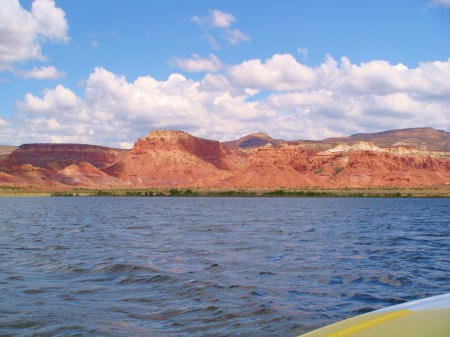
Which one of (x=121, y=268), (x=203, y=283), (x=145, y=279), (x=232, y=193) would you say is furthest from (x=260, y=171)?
(x=203, y=283)

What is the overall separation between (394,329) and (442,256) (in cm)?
1734

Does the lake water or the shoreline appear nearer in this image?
the lake water

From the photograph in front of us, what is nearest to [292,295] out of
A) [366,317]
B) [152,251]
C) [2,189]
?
[366,317]

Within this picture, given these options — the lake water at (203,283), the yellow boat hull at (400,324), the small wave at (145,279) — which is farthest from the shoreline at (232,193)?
the yellow boat hull at (400,324)

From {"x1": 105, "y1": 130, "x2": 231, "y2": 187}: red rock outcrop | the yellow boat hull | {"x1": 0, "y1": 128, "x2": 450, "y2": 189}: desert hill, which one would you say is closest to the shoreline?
{"x1": 0, "y1": 128, "x2": 450, "y2": 189}: desert hill

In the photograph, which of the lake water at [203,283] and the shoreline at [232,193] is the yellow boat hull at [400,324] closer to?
the lake water at [203,283]

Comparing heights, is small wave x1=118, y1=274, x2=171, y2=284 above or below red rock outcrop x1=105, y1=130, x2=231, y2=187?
below

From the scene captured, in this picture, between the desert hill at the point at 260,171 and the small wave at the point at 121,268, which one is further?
the desert hill at the point at 260,171

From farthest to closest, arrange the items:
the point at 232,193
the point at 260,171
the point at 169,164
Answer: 1. the point at 169,164
2. the point at 260,171
3. the point at 232,193

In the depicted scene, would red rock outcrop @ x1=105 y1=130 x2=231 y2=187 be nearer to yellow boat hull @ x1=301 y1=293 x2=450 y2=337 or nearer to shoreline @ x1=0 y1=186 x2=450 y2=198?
shoreline @ x1=0 y1=186 x2=450 y2=198

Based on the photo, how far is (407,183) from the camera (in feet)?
490

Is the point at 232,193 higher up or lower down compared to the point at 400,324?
lower down

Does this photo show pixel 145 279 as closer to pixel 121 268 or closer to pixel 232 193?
pixel 121 268

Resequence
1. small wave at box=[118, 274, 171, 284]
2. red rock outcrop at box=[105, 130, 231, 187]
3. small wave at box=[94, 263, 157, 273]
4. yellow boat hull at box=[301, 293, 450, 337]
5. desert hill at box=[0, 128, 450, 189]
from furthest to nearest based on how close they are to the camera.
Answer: red rock outcrop at box=[105, 130, 231, 187], desert hill at box=[0, 128, 450, 189], small wave at box=[94, 263, 157, 273], small wave at box=[118, 274, 171, 284], yellow boat hull at box=[301, 293, 450, 337]
